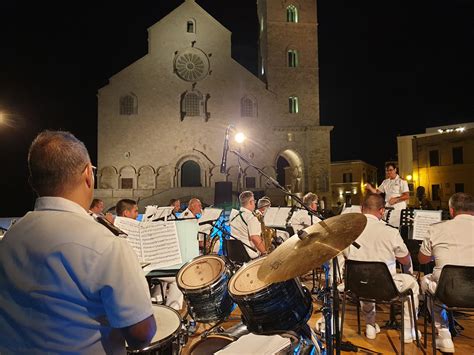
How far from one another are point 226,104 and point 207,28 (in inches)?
268

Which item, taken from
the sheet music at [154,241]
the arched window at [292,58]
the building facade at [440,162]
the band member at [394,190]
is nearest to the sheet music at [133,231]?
the sheet music at [154,241]

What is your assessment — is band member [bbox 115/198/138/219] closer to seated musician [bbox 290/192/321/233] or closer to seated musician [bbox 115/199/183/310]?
seated musician [bbox 115/199/183/310]

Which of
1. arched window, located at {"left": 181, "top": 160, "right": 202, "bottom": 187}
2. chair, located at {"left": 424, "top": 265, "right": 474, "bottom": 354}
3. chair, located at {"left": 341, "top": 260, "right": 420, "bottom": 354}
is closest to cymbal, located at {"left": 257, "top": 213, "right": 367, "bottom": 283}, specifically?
chair, located at {"left": 341, "top": 260, "right": 420, "bottom": 354}

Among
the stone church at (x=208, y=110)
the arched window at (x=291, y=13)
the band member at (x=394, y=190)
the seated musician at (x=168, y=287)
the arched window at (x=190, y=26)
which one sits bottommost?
the seated musician at (x=168, y=287)

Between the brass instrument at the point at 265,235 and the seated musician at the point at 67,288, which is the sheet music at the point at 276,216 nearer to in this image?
the brass instrument at the point at 265,235

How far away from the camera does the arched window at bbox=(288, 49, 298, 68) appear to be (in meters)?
31.6

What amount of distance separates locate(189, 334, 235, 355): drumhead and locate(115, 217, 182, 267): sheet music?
4.06 ft

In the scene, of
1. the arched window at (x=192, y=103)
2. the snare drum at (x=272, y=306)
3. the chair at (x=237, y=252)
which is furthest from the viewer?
the arched window at (x=192, y=103)

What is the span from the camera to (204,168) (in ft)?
95.9

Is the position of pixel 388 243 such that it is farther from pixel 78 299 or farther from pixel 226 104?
→ pixel 226 104

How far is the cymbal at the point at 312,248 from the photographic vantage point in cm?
262

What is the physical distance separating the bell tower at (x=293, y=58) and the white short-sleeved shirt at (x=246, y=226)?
81.5 ft

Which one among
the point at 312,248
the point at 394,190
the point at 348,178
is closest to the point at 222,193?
the point at 394,190

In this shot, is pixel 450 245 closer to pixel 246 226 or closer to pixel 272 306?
pixel 272 306
